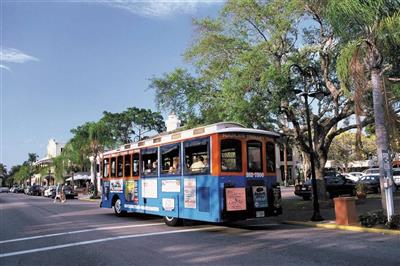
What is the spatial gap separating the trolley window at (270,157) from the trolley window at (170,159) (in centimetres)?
304

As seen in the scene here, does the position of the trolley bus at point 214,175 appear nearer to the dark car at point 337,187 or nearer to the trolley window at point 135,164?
the trolley window at point 135,164

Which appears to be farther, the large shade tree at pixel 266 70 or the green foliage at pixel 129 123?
the green foliage at pixel 129 123

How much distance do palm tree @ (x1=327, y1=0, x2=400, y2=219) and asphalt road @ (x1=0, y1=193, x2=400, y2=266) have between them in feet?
11.1

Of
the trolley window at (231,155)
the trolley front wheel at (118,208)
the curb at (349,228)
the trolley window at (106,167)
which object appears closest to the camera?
the curb at (349,228)

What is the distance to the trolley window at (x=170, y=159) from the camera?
1523 cm

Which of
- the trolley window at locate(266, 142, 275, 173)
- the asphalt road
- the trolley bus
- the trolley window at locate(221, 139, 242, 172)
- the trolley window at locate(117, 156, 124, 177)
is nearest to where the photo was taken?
the asphalt road

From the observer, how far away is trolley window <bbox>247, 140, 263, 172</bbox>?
1405cm

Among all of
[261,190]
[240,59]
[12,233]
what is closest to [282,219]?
[261,190]

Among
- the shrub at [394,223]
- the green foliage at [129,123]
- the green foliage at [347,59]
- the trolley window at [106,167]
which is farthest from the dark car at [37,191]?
the shrub at [394,223]

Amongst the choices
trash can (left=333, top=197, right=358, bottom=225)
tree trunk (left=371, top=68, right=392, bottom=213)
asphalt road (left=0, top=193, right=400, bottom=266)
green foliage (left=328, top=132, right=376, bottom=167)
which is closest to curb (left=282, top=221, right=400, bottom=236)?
trash can (left=333, top=197, right=358, bottom=225)

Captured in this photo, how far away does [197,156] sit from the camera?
14.3m

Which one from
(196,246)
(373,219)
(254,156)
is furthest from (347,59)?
(196,246)

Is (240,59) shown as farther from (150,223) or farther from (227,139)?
(150,223)

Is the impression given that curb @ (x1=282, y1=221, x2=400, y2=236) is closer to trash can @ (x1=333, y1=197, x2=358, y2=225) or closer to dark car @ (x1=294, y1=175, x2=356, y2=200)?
trash can @ (x1=333, y1=197, x2=358, y2=225)
